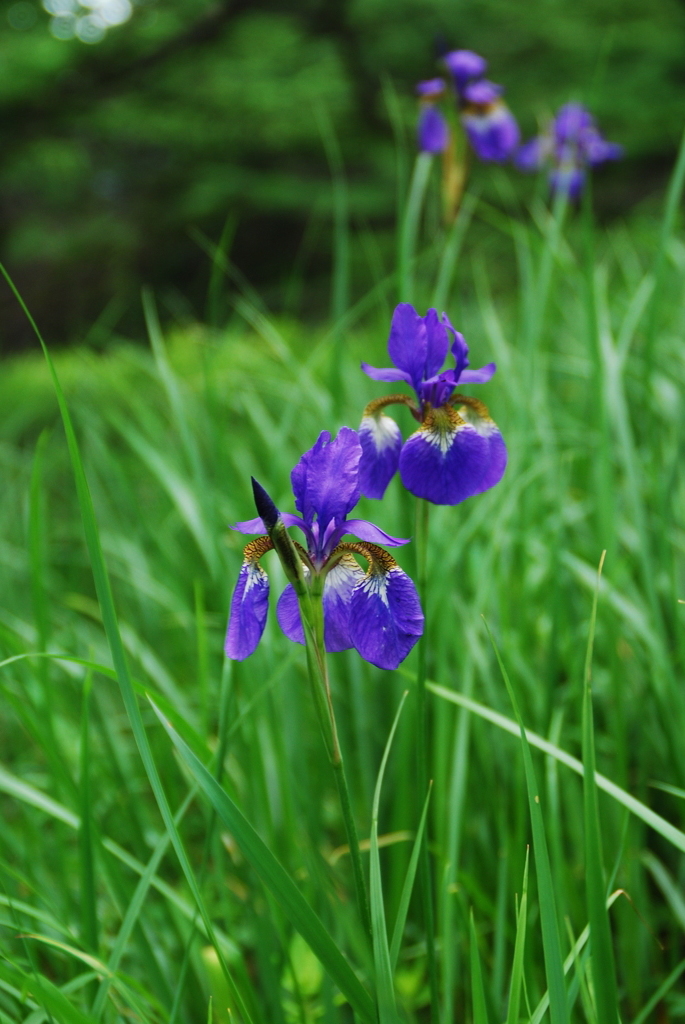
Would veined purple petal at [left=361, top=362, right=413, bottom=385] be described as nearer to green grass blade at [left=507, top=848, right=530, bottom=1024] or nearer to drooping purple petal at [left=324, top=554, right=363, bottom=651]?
drooping purple petal at [left=324, top=554, right=363, bottom=651]

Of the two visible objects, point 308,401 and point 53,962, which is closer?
point 53,962

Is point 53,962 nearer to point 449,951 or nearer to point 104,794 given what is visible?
point 104,794

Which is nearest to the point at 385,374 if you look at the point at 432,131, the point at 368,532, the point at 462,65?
the point at 368,532

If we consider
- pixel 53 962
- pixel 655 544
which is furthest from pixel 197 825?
pixel 655 544

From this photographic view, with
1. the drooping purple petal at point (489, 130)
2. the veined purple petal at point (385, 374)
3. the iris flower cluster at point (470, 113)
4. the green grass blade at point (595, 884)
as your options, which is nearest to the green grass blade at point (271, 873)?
the green grass blade at point (595, 884)

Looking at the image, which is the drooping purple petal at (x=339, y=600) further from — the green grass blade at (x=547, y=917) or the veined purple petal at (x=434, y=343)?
the veined purple petal at (x=434, y=343)

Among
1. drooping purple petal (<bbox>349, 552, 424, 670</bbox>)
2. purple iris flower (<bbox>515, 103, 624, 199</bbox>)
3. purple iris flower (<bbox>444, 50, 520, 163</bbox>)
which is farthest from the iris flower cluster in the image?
drooping purple petal (<bbox>349, 552, 424, 670</bbox>)

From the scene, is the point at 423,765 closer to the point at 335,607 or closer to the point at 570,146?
the point at 335,607
